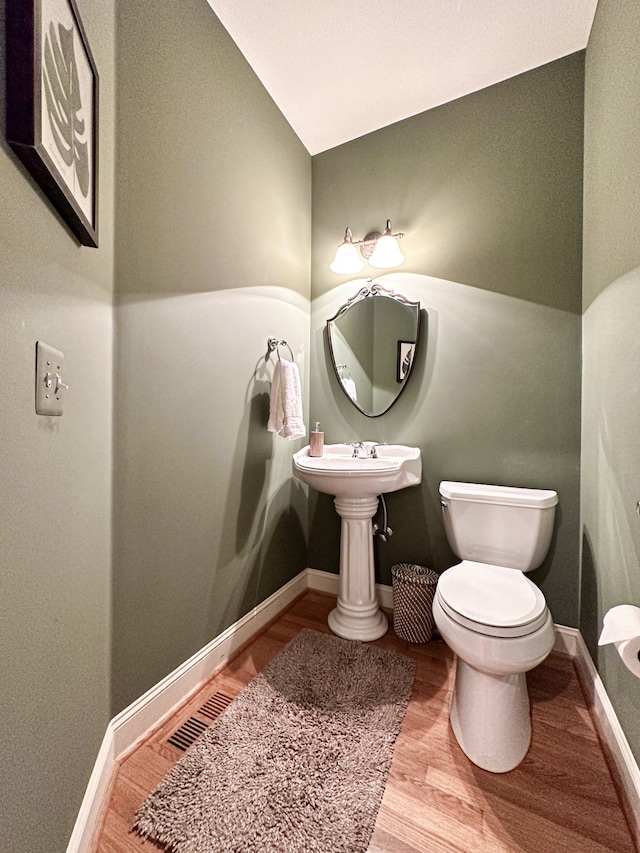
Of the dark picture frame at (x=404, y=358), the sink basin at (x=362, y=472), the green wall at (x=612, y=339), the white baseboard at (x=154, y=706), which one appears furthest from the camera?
the dark picture frame at (x=404, y=358)

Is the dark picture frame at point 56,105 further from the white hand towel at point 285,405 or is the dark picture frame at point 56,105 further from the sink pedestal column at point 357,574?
the sink pedestal column at point 357,574

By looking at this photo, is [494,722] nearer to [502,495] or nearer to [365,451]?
[502,495]

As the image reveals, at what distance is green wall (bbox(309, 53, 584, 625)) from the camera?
1677 millimetres

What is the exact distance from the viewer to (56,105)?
0.68 m

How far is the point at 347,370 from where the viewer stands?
2166 millimetres

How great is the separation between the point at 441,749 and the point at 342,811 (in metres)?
0.39

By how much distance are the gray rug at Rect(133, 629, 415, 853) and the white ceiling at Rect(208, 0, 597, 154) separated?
2.70 meters

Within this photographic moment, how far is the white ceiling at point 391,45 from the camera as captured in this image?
1.48 meters

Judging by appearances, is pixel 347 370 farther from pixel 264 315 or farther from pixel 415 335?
pixel 264 315

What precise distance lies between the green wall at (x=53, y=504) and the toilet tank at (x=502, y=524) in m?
1.37

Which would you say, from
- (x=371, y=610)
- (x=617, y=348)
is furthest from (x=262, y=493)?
(x=617, y=348)

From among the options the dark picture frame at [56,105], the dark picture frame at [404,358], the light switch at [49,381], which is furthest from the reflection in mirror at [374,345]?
the light switch at [49,381]

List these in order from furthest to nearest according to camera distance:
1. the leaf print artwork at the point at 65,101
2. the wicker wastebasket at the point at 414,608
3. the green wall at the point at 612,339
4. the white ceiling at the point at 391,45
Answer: the wicker wastebasket at the point at 414,608
the white ceiling at the point at 391,45
the green wall at the point at 612,339
the leaf print artwork at the point at 65,101

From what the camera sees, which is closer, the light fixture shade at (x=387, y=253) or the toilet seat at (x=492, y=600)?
the toilet seat at (x=492, y=600)
